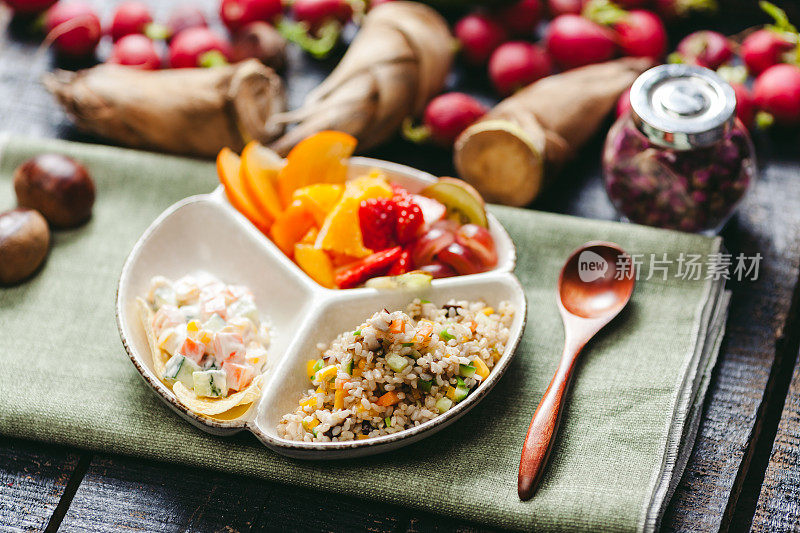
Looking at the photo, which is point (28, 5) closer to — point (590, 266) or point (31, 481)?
point (31, 481)

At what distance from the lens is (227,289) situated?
1872 mm

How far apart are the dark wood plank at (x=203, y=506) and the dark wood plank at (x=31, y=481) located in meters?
0.05

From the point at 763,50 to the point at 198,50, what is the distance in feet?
5.94

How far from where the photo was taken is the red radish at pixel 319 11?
268 cm

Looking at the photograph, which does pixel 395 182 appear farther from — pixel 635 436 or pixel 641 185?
pixel 635 436

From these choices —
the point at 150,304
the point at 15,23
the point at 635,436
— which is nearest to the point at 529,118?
the point at 635,436

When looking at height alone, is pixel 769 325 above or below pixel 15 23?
below

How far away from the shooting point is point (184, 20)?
2.71m

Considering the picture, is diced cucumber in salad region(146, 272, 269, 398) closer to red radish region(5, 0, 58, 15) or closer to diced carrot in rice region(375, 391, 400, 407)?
diced carrot in rice region(375, 391, 400, 407)

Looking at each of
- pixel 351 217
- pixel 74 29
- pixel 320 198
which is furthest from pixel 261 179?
pixel 74 29

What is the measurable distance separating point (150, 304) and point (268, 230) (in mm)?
361

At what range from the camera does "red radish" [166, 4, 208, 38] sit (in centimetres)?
270

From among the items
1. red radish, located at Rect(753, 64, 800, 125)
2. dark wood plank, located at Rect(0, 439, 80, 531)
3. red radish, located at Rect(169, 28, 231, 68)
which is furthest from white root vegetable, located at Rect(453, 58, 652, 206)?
dark wood plank, located at Rect(0, 439, 80, 531)

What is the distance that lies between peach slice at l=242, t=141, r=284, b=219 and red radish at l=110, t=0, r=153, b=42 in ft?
3.12
